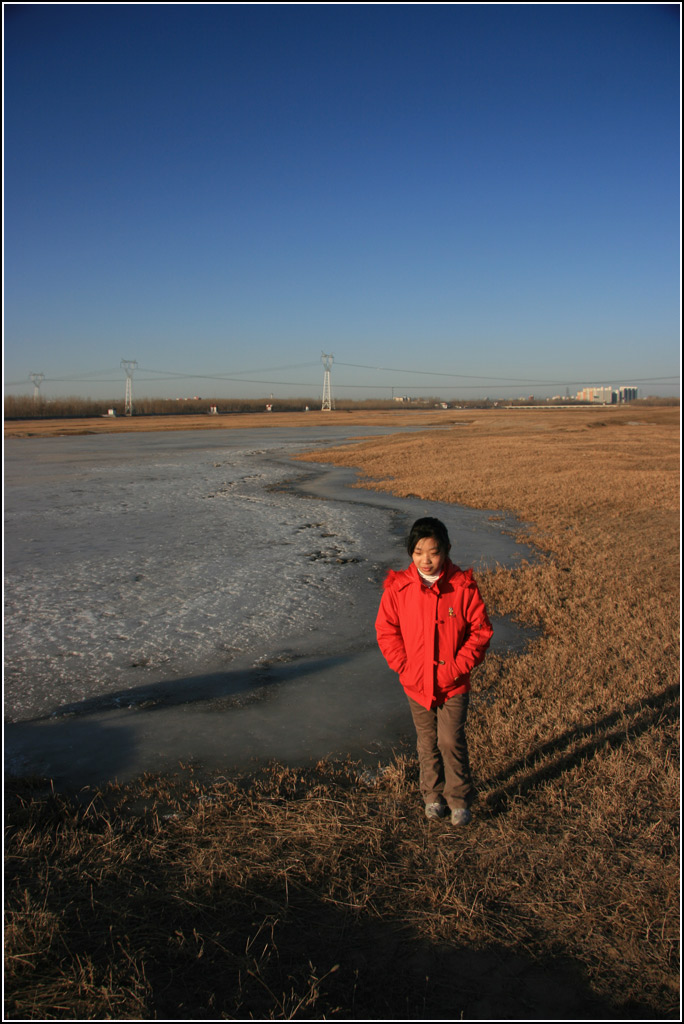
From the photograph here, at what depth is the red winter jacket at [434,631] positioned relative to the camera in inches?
133

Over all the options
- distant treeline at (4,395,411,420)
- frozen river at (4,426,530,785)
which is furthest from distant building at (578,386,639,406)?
frozen river at (4,426,530,785)

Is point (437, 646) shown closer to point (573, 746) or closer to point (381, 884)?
point (381, 884)

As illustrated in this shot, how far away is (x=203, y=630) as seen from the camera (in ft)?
23.6

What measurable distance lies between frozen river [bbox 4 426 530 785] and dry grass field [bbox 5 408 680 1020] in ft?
1.95

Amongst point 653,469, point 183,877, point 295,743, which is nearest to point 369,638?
point 295,743

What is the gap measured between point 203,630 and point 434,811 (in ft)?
13.7

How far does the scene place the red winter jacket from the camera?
11.1ft

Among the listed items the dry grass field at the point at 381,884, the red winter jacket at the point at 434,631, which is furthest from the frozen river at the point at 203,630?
the red winter jacket at the point at 434,631

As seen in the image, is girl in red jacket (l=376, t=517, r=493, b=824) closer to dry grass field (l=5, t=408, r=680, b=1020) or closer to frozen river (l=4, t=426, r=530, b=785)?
dry grass field (l=5, t=408, r=680, b=1020)

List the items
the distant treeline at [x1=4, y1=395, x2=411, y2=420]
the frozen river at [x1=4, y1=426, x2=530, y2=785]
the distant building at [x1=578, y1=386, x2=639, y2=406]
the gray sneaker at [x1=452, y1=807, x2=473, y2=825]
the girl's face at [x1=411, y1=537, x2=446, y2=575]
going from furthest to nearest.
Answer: the distant building at [x1=578, y1=386, x2=639, y2=406], the distant treeline at [x1=4, y1=395, x2=411, y2=420], the frozen river at [x1=4, y1=426, x2=530, y2=785], the gray sneaker at [x1=452, y1=807, x2=473, y2=825], the girl's face at [x1=411, y1=537, x2=446, y2=575]

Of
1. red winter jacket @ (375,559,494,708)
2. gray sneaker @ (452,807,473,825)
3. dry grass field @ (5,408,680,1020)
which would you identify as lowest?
dry grass field @ (5,408,680,1020)

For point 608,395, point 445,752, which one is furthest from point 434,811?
point 608,395

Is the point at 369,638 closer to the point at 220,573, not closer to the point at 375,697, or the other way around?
the point at 375,697

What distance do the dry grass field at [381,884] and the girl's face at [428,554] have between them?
143 centimetres
